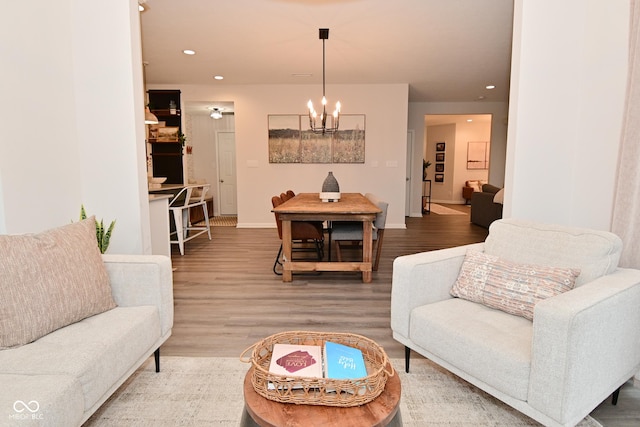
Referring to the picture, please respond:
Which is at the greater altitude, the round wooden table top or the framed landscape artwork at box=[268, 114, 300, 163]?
the framed landscape artwork at box=[268, 114, 300, 163]

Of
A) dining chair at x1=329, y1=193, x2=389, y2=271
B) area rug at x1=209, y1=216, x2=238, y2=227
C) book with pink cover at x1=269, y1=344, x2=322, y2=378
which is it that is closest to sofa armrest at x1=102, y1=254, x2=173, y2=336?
book with pink cover at x1=269, y1=344, x2=322, y2=378

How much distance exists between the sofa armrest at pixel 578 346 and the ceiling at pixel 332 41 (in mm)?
2893

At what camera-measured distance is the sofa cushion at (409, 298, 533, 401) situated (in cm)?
135

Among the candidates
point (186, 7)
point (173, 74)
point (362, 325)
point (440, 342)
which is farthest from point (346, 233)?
point (173, 74)

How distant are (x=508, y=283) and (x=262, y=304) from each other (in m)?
1.84

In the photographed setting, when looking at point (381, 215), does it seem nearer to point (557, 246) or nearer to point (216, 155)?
point (557, 246)

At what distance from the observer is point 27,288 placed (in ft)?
4.65

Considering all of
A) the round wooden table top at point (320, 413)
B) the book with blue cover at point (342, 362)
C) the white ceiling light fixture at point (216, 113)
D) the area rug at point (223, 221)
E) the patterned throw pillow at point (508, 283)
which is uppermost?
the white ceiling light fixture at point (216, 113)

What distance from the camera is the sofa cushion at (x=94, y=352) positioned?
124 cm

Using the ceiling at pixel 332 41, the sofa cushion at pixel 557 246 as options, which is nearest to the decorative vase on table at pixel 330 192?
the ceiling at pixel 332 41

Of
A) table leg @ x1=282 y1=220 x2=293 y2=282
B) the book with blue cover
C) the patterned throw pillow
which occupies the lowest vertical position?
table leg @ x1=282 y1=220 x2=293 y2=282

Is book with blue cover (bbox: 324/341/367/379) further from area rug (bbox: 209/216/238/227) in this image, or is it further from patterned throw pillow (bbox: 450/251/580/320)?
area rug (bbox: 209/216/238/227)

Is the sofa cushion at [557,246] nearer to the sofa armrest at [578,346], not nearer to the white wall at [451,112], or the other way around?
the sofa armrest at [578,346]

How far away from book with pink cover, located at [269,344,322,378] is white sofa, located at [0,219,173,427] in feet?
2.15
